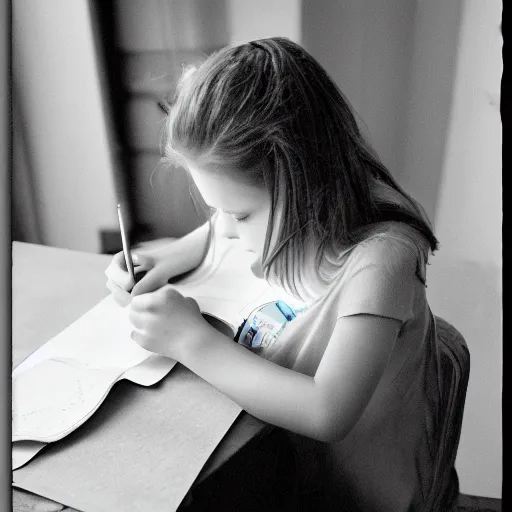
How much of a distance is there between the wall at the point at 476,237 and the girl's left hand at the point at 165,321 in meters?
0.21

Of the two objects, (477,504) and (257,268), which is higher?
(257,268)

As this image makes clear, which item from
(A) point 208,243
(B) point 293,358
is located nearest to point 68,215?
(A) point 208,243

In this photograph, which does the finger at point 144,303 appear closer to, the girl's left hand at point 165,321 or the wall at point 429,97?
the girl's left hand at point 165,321

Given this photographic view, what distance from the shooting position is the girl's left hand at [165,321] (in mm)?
481

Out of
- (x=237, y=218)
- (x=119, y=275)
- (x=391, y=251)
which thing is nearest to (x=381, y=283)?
(x=391, y=251)

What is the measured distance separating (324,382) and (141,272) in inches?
8.0

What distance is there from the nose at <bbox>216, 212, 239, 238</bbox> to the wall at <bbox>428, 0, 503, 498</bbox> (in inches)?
7.1

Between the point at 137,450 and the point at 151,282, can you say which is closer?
the point at 137,450

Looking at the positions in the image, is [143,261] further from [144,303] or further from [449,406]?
[449,406]

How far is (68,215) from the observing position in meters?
0.52

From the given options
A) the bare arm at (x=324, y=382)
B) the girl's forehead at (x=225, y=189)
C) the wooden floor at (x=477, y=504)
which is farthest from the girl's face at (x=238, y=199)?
the wooden floor at (x=477, y=504)

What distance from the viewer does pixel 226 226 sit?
54cm

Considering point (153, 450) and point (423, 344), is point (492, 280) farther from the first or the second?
point (153, 450)
